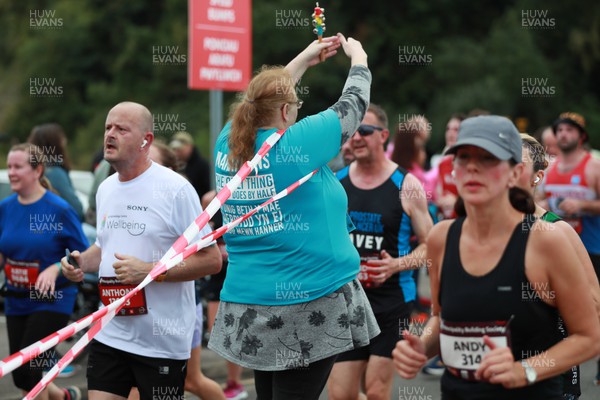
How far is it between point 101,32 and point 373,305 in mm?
45696

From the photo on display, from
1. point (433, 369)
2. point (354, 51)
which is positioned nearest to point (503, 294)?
point (354, 51)

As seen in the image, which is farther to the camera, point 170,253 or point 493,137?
point 170,253

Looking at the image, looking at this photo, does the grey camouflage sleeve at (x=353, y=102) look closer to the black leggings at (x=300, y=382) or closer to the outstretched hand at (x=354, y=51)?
the outstretched hand at (x=354, y=51)

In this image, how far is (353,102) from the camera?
4609 millimetres

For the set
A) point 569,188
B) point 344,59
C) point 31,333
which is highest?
point 344,59

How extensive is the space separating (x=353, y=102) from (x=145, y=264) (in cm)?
130

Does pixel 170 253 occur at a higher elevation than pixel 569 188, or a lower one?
lower

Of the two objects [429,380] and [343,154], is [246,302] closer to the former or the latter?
[343,154]

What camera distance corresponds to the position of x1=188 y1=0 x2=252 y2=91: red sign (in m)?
11.2

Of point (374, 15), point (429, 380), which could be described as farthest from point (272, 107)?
point (374, 15)

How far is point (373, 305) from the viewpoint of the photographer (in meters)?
6.37

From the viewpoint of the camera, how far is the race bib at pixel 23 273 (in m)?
6.59

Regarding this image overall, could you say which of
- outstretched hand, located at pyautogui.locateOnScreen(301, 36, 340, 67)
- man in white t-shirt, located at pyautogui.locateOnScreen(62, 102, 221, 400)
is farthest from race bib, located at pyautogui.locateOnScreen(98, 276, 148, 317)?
outstretched hand, located at pyautogui.locateOnScreen(301, 36, 340, 67)

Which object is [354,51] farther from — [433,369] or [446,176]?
[446,176]
